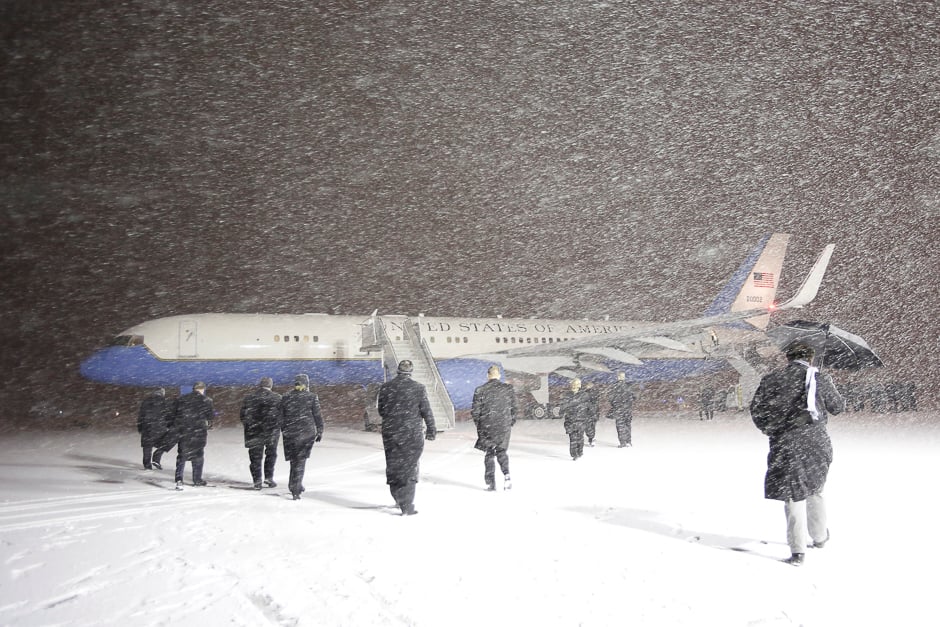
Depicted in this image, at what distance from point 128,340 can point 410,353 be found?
8.01 meters

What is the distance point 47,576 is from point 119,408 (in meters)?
34.8

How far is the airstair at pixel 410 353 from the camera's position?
51.3ft

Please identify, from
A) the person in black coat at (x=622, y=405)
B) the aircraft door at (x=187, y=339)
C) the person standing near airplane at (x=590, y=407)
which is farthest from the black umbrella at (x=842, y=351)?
the aircraft door at (x=187, y=339)

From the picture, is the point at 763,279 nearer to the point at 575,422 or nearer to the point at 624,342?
the point at 624,342

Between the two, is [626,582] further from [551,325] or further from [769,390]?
[551,325]

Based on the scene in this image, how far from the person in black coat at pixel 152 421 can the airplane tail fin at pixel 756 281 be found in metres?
21.5

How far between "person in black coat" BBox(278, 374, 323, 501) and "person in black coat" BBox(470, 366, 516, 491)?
215 cm

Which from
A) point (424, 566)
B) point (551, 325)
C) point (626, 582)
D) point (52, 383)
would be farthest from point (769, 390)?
point (52, 383)

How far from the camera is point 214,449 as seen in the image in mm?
14930

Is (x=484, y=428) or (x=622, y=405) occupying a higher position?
(x=484, y=428)

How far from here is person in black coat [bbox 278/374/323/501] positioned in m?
8.32

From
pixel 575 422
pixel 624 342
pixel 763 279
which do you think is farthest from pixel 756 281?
pixel 575 422

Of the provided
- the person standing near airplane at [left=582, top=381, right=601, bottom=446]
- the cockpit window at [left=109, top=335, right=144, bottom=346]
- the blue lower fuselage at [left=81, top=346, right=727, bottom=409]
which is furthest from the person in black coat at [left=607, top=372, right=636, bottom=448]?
the cockpit window at [left=109, top=335, right=144, bottom=346]

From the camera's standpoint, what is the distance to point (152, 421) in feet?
36.8
